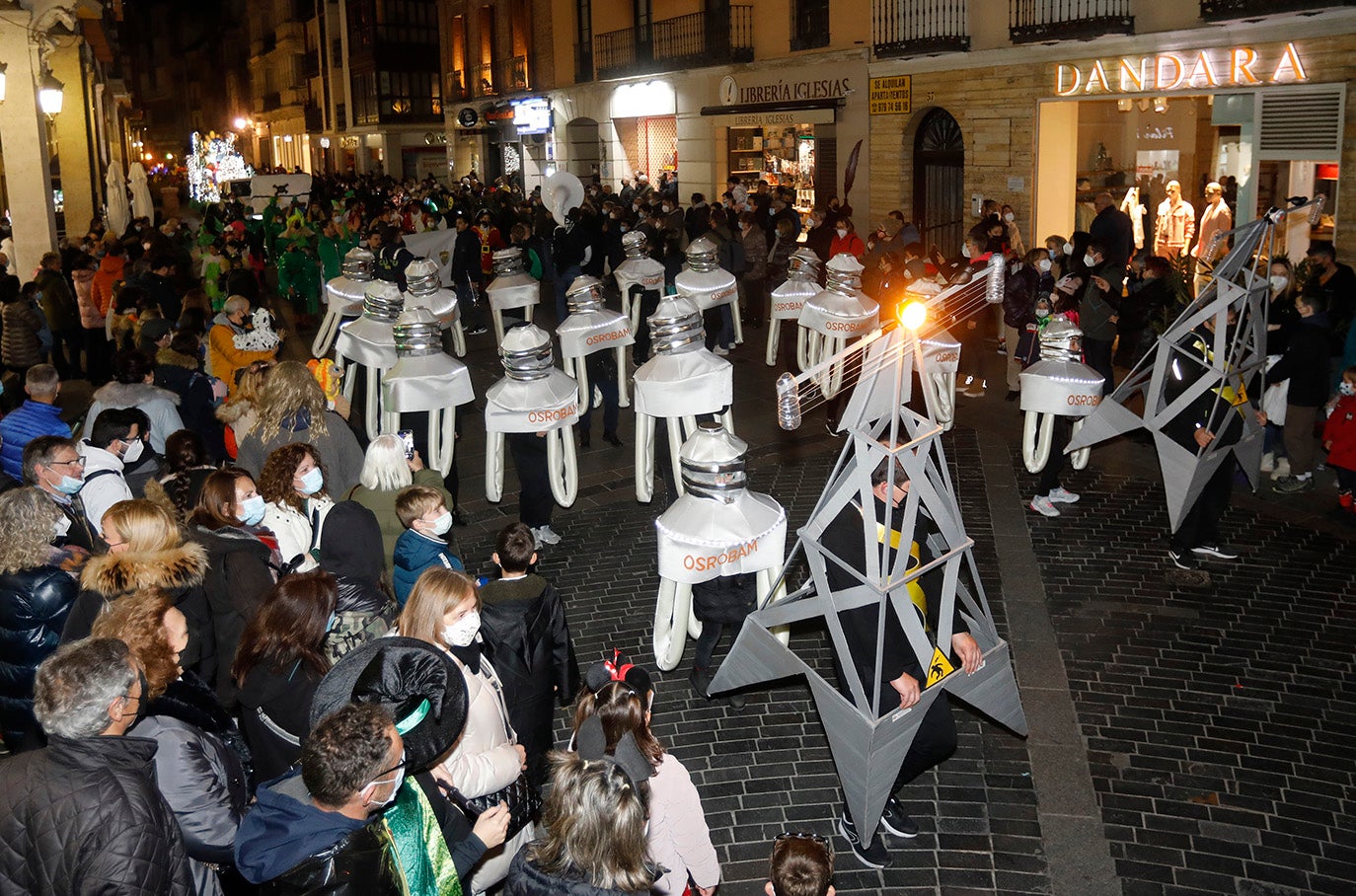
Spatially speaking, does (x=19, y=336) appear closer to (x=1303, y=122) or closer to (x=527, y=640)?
(x=527, y=640)

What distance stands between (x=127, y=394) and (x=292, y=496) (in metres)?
2.73

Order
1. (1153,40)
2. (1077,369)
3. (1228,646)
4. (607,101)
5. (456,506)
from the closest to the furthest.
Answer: (1228,646) < (1077,369) < (456,506) < (1153,40) < (607,101)

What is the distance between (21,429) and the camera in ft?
26.2

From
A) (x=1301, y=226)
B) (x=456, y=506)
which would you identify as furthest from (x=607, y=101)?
(x=456, y=506)

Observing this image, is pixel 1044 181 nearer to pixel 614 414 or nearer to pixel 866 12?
pixel 866 12

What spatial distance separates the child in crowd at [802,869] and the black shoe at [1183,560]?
5.61 metres

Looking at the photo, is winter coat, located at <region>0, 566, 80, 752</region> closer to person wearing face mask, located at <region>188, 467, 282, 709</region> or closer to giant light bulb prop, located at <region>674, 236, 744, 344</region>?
person wearing face mask, located at <region>188, 467, 282, 709</region>

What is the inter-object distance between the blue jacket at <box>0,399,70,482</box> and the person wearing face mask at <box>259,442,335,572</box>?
265 centimetres

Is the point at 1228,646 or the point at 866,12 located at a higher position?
the point at 866,12

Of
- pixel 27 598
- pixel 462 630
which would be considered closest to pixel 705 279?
pixel 27 598

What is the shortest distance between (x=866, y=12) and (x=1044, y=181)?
529cm

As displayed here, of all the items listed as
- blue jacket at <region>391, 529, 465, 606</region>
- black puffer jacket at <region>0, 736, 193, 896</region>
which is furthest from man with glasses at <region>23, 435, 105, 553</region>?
black puffer jacket at <region>0, 736, 193, 896</region>

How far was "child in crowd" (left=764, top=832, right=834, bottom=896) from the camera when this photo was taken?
3.53m

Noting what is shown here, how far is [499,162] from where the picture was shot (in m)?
41.9
